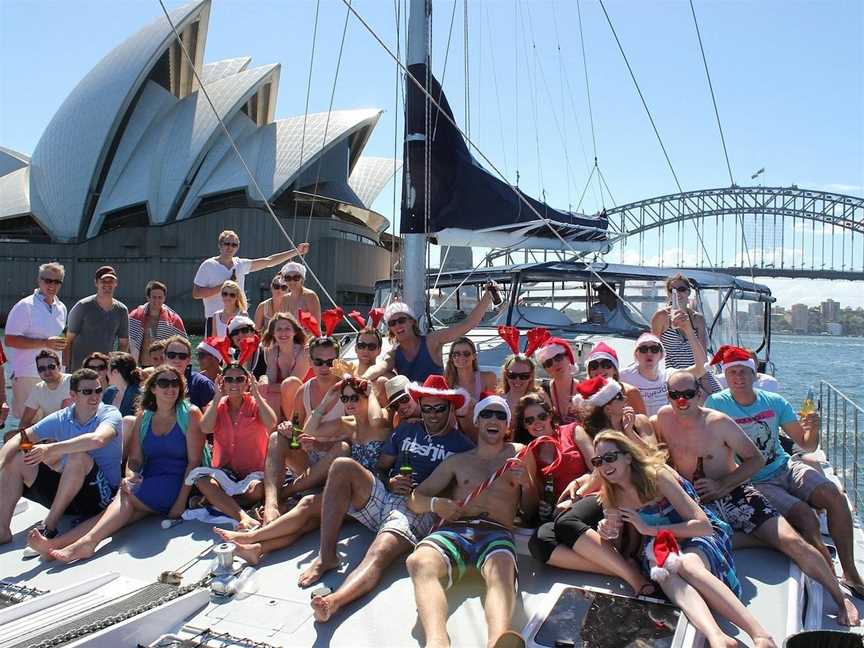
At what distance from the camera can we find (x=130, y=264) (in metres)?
36.8

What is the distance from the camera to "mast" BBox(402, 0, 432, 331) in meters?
6.40

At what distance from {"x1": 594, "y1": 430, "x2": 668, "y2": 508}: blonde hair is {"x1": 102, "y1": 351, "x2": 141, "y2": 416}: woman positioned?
11.6 ft

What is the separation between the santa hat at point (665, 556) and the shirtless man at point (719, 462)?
2.82 ft

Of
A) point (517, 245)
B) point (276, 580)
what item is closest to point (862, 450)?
point (517, 245)

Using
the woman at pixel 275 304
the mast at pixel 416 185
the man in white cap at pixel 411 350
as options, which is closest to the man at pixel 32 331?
the woman at pixel 275 304

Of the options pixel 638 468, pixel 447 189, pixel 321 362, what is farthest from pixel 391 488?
pixel 447 189

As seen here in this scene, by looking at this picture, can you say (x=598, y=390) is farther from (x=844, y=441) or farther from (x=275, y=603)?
(x=844, y=441)

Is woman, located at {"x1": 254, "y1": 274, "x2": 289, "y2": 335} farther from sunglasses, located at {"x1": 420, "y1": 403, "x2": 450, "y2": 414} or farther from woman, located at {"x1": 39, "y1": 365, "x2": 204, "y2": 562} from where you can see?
sunglasses, located at {"x1": 420, "y1": 403, "x2": 450, "y2": 414}

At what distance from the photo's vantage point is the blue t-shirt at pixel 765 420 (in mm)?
4137

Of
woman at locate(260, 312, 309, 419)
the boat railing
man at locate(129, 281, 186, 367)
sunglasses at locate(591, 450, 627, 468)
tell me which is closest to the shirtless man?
sunglasses at locate(591, 450, 627, 468)

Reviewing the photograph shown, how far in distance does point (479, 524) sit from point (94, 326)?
4.27 m

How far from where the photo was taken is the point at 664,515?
341 cm

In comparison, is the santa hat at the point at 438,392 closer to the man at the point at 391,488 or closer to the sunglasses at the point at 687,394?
the man at the point at 391,488

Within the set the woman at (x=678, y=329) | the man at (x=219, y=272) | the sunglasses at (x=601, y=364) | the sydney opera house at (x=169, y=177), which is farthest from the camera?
the sydney opera house at (x=169, y=177)
